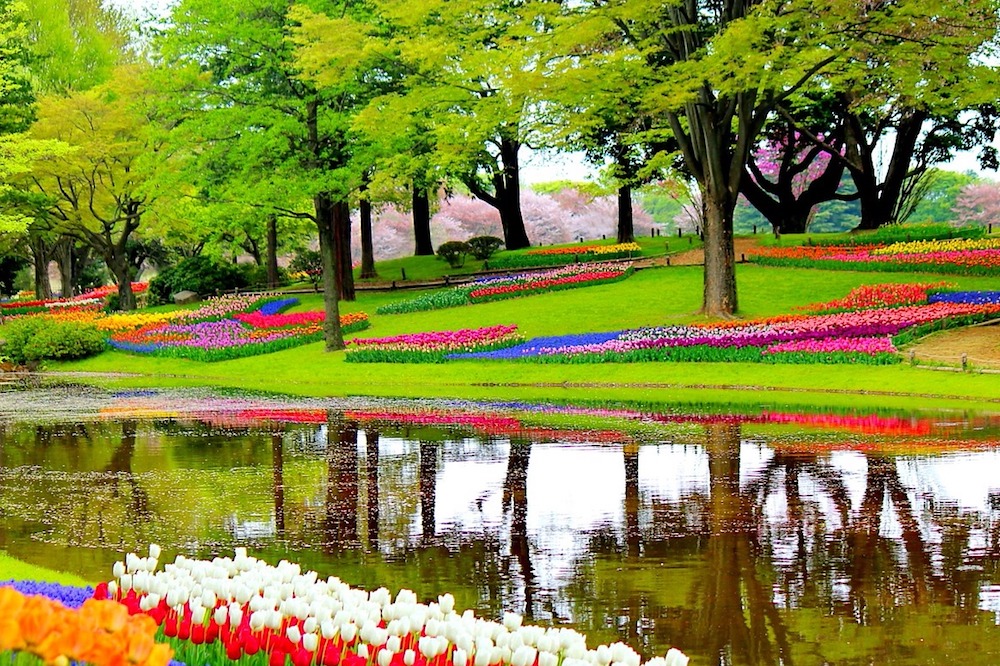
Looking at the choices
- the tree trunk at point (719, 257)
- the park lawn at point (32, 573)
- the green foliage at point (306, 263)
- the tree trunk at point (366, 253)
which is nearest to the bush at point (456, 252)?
the tree trunk at point (366, 253)

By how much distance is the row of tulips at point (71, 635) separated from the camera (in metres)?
2.46

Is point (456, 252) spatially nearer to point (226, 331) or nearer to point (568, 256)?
point (568, 256)

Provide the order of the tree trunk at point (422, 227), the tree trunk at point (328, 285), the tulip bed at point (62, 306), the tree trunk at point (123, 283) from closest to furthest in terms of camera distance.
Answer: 1. the tree trunk at point (328, 285)
2. the tree trunk at point (123, 283)
3. the tulip bed at point (62, 306)
4. the tree trunk at point (422, 227)

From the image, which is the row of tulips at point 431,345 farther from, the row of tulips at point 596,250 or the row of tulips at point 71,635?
the row of tulips at point 71,635

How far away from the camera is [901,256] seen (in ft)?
122

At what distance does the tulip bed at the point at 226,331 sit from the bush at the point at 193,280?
6543mm

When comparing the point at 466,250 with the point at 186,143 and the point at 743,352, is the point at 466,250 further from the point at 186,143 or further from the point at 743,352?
the point at 743,352

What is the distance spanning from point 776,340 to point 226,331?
727 inches

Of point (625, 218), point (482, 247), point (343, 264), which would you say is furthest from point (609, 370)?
point (625, 218)

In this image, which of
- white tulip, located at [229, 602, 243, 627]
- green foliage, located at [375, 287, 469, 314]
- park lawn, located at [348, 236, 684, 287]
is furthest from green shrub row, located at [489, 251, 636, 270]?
white tulip, located at [229, 602, 243, 627]

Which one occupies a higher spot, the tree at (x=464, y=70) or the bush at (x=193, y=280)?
the tree at (x=464, y=70)

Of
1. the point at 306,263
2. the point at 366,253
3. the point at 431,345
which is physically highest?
the point at 366,253

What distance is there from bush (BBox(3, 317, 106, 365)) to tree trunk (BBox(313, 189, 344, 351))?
800 centimetres

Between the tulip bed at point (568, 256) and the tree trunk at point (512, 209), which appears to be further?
the tree trunk at point (512, 209)
